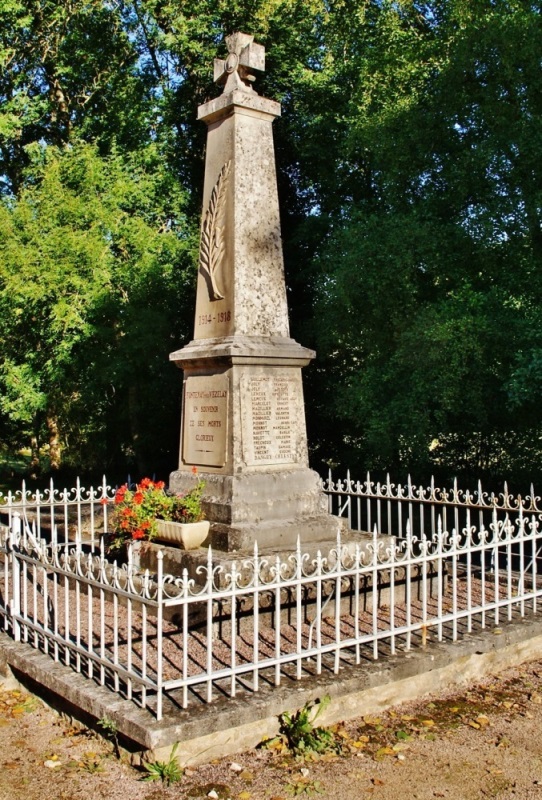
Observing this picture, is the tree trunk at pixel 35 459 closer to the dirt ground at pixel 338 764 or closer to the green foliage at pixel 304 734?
the dirt ground at pixel 338 764

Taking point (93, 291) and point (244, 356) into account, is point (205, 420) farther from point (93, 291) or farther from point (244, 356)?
point (93, 291)

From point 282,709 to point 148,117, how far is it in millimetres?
16801

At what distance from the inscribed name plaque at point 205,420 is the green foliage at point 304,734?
10.1 feet

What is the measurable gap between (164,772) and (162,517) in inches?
127

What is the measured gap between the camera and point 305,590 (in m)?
A: 6.27

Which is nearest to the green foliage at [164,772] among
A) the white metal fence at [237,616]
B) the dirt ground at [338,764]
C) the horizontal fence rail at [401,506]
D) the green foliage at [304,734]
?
the dirt ground at [338,764]

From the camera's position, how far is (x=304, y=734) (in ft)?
14.4

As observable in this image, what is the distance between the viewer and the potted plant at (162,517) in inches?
265

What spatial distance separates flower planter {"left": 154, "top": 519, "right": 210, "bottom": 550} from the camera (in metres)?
6.66

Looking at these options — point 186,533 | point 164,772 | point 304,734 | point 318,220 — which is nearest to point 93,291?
point 318,220

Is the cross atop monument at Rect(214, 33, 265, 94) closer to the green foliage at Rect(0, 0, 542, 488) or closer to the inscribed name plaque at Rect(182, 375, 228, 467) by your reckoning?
the inscribed name plaque at Rect(182, 375, 228, 467)

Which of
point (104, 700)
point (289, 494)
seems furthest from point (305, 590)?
point (104, 700)

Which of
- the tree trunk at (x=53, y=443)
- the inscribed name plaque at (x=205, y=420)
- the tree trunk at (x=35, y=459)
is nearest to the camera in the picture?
the inscribed name plaque at (x=205, y=420)

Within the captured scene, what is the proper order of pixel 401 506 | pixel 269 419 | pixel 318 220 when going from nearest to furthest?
pixel 269 419, pixel 401 506, pixel 318 220
